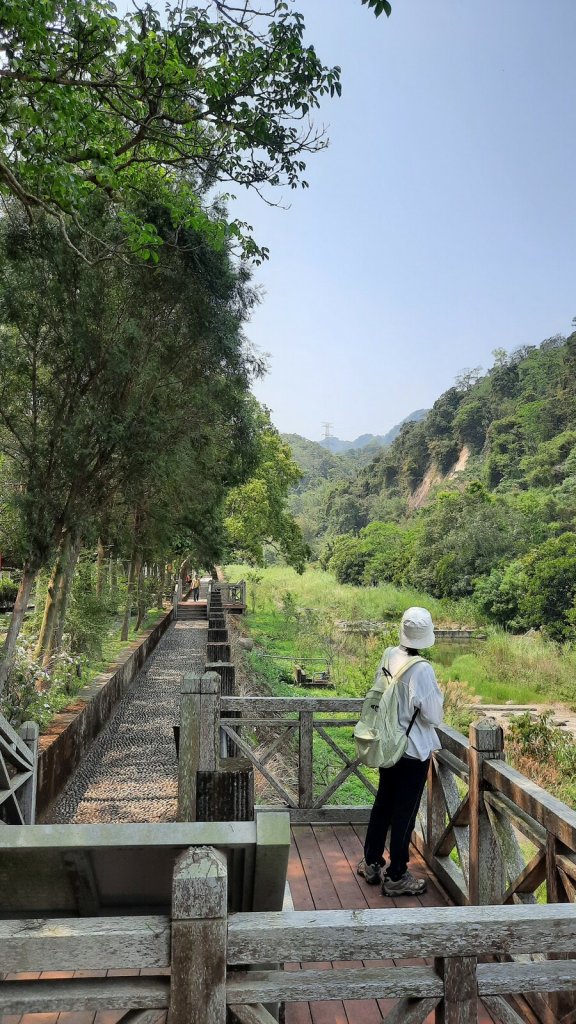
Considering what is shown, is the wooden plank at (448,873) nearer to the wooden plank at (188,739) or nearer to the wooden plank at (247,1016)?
the wooden plank at (188,739)

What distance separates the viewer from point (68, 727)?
7.45 metres

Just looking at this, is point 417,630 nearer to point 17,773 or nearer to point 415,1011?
point 415,1011

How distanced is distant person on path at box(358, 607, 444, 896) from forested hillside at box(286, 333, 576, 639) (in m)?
25.9

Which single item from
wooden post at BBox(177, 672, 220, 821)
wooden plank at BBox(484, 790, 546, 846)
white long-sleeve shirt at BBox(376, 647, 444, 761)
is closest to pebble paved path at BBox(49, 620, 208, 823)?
wooden post at BBox(177, 672, 220, 821)

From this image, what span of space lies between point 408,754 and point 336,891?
0.98 metres

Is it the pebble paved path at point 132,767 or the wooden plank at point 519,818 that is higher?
the wooden plank at point 519,818

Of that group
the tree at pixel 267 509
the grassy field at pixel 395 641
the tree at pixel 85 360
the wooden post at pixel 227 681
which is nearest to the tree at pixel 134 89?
the tree at pixel 85 360

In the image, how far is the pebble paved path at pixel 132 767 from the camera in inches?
273

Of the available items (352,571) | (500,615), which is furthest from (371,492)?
(500,615)

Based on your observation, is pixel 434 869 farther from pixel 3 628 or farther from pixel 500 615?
pixel 500 615

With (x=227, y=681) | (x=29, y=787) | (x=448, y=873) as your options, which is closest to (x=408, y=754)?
(x=448, y=873)

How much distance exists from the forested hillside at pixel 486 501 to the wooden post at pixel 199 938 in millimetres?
28206

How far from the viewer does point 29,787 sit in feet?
10.8

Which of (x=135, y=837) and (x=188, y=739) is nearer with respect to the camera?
(x=135, y=837)
